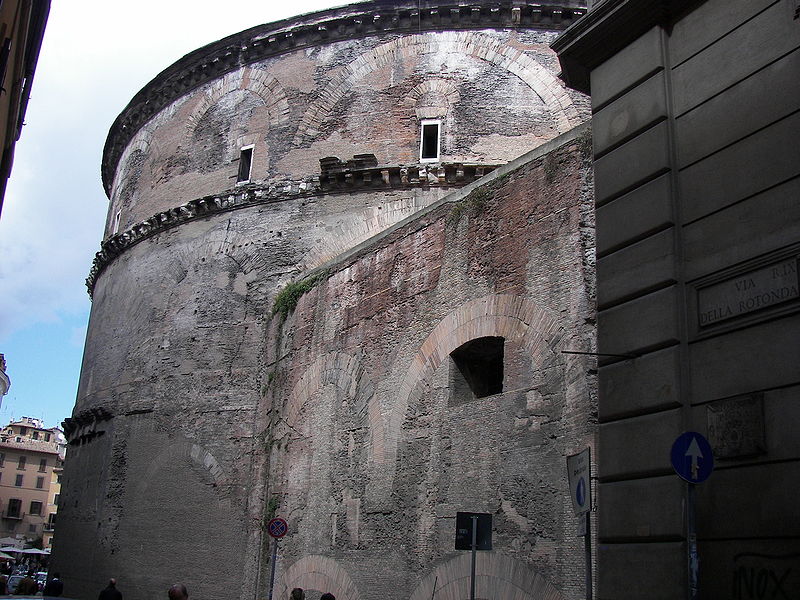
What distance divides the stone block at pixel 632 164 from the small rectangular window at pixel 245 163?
37.7ft

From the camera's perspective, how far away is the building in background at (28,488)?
51906mm

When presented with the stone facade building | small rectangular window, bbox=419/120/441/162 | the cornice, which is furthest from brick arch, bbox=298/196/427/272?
the cornice

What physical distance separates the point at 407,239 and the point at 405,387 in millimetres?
1839

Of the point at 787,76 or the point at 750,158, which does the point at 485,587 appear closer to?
the point at 750,158

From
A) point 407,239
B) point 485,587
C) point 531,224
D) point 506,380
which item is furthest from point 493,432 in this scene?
point 407,239

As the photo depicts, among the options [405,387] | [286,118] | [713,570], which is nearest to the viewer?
[713,570]

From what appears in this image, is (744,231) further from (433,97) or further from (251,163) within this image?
(251,163)

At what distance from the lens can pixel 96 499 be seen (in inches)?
680

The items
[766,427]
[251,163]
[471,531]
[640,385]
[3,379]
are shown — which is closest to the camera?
[766,427]

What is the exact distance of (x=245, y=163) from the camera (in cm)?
1745

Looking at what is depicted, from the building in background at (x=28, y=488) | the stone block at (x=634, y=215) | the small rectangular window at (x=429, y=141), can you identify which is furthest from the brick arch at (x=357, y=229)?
the building in background at (x=28, y=488)

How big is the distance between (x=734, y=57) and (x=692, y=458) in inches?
105

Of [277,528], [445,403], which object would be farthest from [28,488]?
[445,403]

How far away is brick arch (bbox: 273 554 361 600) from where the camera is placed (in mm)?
9969
